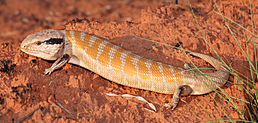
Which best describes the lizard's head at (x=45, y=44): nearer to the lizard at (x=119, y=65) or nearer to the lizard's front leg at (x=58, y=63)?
the lizard at (x=119, y=65)

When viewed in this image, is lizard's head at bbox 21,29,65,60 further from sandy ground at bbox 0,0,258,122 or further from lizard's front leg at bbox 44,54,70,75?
sandy ground at bbox 0,0,258,122

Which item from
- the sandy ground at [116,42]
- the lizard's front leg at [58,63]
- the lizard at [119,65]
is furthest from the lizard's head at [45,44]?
the sandy ground at [116,42]

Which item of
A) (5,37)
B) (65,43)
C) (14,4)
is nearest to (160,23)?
(65,43)

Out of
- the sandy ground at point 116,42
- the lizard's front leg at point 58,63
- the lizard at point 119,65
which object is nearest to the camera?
the sandy ground at point 116,42

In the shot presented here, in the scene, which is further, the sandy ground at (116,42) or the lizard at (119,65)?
the lizard at (119,65)

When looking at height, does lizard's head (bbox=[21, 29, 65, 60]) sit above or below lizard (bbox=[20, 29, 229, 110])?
above

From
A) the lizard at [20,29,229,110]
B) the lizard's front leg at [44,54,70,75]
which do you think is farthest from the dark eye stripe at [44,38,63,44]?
the lizard's front leg at [44,54,70,75]

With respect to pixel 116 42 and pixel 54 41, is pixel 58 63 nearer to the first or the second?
pixel 54 41
